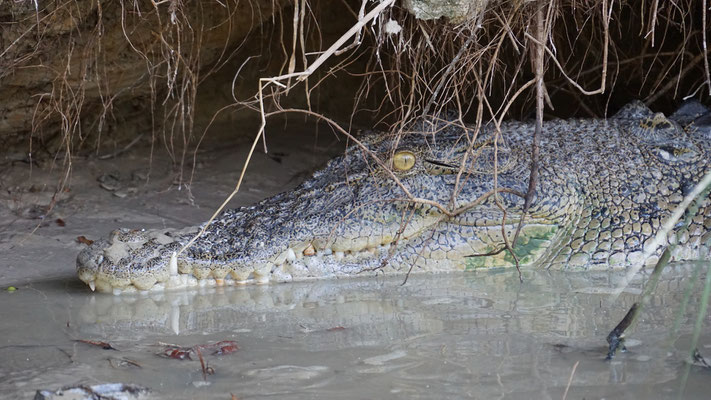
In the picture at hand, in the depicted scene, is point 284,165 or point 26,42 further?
point 284,165

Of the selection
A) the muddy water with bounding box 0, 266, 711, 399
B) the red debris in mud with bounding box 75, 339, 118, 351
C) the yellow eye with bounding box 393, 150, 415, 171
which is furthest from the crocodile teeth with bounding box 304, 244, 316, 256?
the red debris in mud with bounding box 75, 339, 118, 351

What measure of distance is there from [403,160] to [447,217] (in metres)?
0.38

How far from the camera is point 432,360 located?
2.63m

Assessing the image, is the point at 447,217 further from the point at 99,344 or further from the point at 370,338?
the point at 99,344

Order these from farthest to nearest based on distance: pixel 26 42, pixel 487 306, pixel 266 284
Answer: pixel 26 42, pixel 266 284, pixel 487 306

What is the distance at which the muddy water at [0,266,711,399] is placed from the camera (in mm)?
2391

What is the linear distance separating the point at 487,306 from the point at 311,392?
4.00 ft

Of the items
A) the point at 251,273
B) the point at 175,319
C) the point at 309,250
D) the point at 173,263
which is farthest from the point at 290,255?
the point at 175,319

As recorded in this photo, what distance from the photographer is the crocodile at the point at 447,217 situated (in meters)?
3.64

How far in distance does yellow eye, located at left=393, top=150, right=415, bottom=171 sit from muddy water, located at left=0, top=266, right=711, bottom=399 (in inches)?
22.5

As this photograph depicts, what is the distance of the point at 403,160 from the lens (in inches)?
158

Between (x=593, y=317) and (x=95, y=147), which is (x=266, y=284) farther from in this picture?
(x=95, y=147)

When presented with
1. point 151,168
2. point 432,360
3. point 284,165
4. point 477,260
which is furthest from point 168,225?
point 432,360

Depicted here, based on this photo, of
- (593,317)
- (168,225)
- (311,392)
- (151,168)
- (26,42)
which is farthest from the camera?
(151,168)
